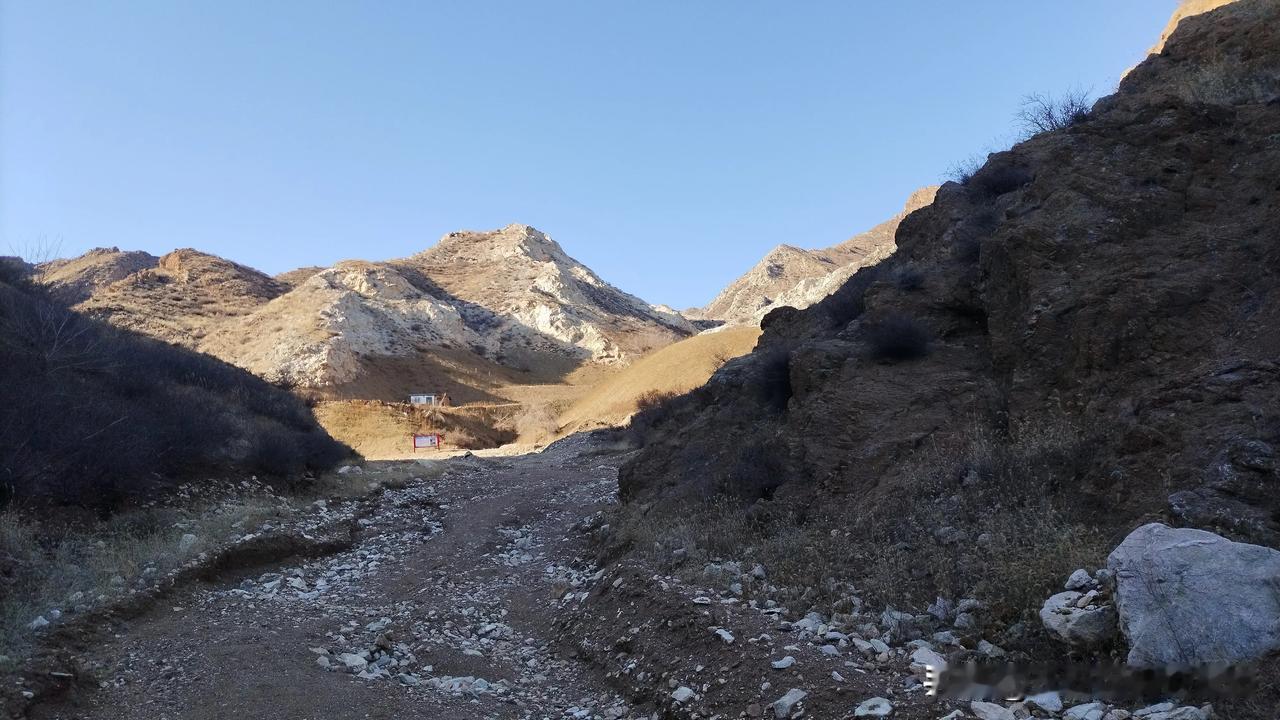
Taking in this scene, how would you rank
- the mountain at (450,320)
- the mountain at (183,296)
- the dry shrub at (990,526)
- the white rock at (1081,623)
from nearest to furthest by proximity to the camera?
the white rock at (1081,623) < the dry shrub at (990,526) < the mountain at (450,320) < the mountain at (183,296)

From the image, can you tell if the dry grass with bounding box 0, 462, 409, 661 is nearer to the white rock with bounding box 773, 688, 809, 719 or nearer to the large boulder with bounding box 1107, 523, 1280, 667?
the white rock with bounding box 773, 688, 809, 719

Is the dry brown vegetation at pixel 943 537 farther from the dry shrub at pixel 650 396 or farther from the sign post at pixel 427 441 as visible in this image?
the dry shrub at pixel 650 396

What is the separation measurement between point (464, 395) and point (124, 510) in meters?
44.0

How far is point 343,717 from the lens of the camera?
5441mm

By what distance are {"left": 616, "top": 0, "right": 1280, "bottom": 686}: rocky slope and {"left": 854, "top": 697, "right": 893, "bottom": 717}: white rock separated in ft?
2.86

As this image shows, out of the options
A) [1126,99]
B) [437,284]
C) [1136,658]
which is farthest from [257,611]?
[437,284]

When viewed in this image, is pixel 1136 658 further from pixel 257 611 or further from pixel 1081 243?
pixel 257 611

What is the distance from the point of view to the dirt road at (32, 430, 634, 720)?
18.7 feet

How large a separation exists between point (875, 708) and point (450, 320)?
2541 inches

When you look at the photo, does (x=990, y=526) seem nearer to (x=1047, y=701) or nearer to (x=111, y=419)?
(x=1047, y=701)

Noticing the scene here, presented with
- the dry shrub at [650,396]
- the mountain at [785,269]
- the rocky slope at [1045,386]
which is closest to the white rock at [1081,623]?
the rocky slope at [1045,386]

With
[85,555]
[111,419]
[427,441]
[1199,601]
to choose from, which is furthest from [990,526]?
[427,441]

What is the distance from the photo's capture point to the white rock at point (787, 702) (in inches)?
180

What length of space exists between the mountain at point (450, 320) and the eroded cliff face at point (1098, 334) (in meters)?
43.4
